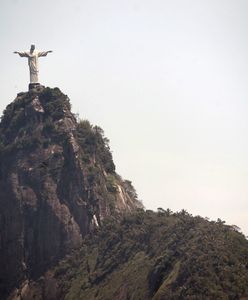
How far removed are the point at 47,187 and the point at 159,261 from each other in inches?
1004

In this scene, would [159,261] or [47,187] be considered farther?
[47,187]

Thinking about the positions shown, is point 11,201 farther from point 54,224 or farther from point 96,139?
point 96,139

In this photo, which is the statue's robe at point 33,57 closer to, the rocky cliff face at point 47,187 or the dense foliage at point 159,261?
the rocky cliff face at point 47,187

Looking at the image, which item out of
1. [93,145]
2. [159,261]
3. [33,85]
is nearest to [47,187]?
[93,145]

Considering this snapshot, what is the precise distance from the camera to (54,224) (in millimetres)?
88812

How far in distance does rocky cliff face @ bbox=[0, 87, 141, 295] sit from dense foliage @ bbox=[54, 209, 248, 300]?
346 cm

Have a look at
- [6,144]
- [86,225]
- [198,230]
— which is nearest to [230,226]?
[198,230]

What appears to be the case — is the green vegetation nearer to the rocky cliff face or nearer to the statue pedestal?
the rocky cliff face

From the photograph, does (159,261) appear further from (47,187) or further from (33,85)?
(33,85)

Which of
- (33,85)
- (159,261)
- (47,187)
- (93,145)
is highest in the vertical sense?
(33,85)

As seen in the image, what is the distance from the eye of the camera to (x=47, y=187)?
91.3 metres

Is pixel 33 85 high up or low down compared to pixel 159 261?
up

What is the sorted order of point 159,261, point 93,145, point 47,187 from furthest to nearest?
point 93,145 < point 47,187 < point 159,261

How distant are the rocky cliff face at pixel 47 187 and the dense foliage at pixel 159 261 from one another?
3.46 meters
